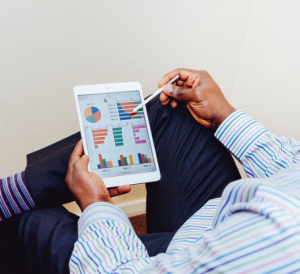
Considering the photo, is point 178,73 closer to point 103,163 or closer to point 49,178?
point 103,163

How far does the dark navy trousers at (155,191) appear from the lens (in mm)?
642

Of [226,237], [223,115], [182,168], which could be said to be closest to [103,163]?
[182,168]

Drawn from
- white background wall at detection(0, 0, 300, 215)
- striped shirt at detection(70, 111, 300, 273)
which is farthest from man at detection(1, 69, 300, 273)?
white background wall at detection(0, 0, 300, 215)

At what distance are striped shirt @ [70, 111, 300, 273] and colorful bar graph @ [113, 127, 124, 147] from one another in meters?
0.20

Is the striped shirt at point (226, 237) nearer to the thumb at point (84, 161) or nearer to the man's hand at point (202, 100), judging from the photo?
the thumb at point (84, 161)

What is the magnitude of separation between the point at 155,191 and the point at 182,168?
0.10 metres

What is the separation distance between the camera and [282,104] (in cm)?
104

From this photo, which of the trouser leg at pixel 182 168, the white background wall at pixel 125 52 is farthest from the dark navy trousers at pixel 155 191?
the white background wall at pixel 125 52

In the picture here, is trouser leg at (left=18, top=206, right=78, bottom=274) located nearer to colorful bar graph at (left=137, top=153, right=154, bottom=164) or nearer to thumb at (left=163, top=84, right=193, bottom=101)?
colorful bar graph at (left=137, top=153, right=154, bottom=164)

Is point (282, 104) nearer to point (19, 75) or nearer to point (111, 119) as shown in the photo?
point (111, 119)

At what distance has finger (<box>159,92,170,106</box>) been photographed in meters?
0.77

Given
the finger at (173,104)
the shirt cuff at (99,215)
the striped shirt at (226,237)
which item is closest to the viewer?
the striped shirt at (226,237)

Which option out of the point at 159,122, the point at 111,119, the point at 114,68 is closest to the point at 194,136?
the point at 159,122

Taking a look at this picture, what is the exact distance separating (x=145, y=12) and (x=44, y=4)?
256 mm
